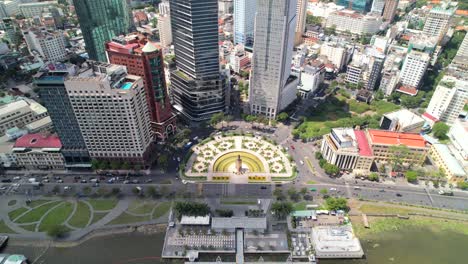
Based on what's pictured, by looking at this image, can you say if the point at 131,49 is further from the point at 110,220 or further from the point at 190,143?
the point at 110,220

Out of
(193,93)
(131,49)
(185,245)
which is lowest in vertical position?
(185,245)

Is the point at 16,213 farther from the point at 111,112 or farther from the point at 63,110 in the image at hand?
the point at 111,112

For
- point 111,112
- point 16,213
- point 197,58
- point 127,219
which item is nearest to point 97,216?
point 127,219

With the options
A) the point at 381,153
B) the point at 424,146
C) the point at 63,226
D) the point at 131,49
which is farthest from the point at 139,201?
the point at 424,146

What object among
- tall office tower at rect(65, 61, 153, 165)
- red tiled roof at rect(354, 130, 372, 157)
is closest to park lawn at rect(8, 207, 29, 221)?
tall office tower at rect(65, 61, 153, 165)

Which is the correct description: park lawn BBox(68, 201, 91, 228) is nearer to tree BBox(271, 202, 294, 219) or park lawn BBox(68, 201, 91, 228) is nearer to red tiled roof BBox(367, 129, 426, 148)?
tree BBox(271, 202, 294, 219)

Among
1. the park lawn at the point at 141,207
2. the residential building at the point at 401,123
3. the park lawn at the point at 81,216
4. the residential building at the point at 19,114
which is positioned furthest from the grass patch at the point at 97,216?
the residential building at the point at 401,123

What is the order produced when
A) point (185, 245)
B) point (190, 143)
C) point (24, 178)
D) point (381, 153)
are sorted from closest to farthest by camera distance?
point (185, 245), point (24, 178), point (381, 153), point (190, 143)
